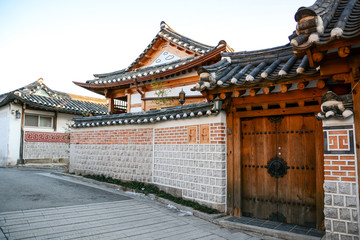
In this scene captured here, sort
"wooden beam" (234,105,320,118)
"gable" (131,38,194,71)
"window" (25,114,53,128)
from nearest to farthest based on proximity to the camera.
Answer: "wooden beam" (234,105,320,118) → "gable" (131,38,194,71) → "window" (25,114,53,128)

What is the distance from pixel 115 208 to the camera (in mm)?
6621

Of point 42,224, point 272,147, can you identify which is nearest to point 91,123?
point 42,224

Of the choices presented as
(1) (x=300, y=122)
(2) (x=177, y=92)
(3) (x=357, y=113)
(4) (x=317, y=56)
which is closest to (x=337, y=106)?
(3) (x=357, y=113)

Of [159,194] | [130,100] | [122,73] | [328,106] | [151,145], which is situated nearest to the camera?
[328,106]

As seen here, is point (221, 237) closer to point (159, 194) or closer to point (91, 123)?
point (159, 194)

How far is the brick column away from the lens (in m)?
4.10

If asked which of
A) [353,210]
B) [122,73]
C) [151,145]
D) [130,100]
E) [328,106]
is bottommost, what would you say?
[353,210]

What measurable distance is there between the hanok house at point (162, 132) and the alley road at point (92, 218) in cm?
98

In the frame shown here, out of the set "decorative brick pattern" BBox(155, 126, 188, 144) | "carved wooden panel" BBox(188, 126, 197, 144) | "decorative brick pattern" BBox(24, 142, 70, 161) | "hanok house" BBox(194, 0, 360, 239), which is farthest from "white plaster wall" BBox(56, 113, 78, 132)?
"hanok house" BBox(194, 0, 360, 239)

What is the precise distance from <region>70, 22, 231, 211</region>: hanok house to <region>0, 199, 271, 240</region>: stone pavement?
100 cm

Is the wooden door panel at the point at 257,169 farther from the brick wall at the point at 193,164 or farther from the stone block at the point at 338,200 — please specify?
the stone block at the point at 338,200

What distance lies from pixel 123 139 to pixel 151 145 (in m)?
1.48

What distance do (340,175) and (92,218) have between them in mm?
4843

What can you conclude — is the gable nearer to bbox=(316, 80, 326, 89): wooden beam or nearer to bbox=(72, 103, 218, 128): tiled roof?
bbox=(72, 103, 218, 128): tiled roof
